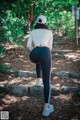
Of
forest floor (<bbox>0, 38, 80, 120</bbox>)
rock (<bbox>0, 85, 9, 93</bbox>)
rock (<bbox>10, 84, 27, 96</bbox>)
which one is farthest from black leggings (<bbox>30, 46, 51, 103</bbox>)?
rock (<bbox>0, 85, 9, 93</bbox>)

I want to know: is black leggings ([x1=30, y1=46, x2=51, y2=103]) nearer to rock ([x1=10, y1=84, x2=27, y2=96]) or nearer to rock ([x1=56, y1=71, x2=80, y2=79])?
rock ([x1=10, y1=84, x2=27, y2=96])

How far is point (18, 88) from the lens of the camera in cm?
571

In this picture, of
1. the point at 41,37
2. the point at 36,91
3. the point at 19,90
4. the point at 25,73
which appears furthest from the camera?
the point at 25,73

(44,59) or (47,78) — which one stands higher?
(44,59)

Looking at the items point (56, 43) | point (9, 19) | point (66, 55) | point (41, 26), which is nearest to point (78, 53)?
point (66, 55)

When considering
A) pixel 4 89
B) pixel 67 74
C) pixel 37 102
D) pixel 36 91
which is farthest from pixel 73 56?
pixel 37 102

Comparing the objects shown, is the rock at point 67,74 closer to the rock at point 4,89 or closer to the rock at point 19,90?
the rock at point 19,90

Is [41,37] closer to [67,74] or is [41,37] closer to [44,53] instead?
[44,53]

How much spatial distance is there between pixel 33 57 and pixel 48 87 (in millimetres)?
644

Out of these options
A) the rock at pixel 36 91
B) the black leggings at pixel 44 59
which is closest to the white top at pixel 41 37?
the black leggings at pixel 44 59

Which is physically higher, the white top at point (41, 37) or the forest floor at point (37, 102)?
the white top at point (41, 37)

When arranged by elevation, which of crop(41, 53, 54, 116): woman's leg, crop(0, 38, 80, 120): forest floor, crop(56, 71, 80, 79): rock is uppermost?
crop(41, 53, 54, 116): woman's leg

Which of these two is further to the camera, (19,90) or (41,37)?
(19,90)

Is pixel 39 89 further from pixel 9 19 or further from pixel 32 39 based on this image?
pixel 9 19
